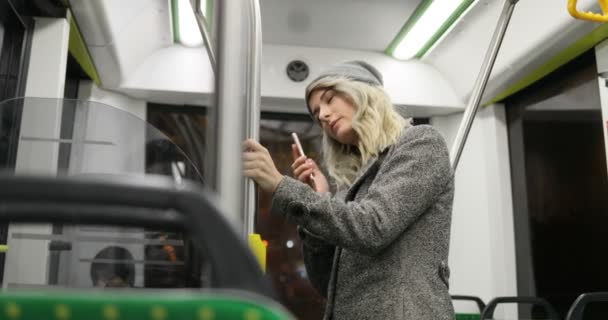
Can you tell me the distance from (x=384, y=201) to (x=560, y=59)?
1.69 m

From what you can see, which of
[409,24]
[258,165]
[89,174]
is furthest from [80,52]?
[258,165]

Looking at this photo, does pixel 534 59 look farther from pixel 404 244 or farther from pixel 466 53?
pixel 404 244

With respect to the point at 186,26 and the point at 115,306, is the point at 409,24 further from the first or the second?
→ the point at 115,306

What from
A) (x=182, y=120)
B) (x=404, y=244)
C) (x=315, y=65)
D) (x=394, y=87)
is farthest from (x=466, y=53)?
(x=404, y=244)

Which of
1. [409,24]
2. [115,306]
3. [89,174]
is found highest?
[409,24]

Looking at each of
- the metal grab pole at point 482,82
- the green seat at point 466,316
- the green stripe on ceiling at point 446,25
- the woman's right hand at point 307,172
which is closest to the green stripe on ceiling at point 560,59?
the green stripe on ceiling at point 446,25

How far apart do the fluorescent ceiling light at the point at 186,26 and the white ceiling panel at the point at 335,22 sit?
1.03ft

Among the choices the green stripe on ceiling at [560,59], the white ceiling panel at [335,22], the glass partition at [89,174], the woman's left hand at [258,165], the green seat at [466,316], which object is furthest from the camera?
the white ceiling panel at [335,22]

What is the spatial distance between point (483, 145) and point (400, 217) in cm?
209

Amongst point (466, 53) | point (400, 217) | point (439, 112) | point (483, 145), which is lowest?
point (400, 217)

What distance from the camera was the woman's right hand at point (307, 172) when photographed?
3.41 ft

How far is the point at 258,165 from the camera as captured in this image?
69cm

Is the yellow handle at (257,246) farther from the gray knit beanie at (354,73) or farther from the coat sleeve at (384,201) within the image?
the gray knit beanie at (354,73)

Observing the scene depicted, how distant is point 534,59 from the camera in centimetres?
216
